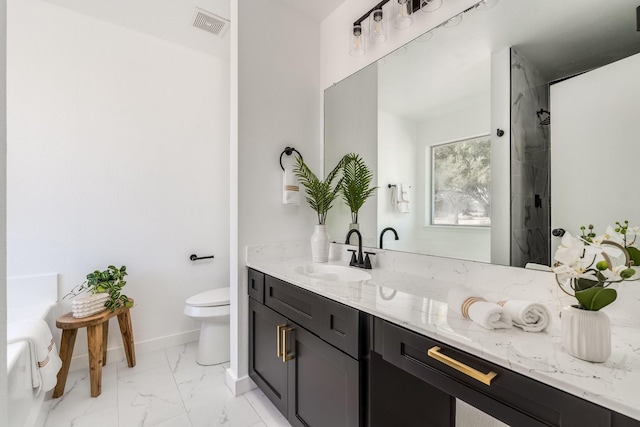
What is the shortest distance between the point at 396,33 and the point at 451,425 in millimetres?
2043

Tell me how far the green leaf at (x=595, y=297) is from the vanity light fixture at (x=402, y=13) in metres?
1.52

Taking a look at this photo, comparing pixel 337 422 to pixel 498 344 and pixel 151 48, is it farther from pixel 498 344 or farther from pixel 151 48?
pixel 151 48

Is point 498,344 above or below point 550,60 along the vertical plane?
below

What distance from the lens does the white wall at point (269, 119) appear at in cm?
179

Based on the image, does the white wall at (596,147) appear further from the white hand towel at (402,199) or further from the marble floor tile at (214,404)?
the marble floor tile at (214,404)

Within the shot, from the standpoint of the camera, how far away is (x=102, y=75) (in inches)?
83.9

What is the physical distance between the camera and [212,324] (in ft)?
6.97

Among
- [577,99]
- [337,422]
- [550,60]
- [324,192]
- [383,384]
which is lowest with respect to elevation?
[337,422]

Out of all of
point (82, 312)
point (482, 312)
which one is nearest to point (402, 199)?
point (482, 312)

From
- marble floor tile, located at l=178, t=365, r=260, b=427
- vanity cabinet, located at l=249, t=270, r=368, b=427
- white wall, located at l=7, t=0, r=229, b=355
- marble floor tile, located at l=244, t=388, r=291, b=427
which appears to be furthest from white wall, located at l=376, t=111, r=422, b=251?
white wall, located at l=7, t=0, r=229, b=355

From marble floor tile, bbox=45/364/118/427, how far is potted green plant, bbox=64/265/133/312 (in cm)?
49

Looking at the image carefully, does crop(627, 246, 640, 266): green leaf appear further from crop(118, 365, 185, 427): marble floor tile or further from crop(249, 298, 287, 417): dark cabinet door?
crop(118, 365, 185, 427): marble floor tile

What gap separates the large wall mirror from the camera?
94 centimetres

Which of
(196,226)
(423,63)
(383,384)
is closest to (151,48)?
(196,226)
